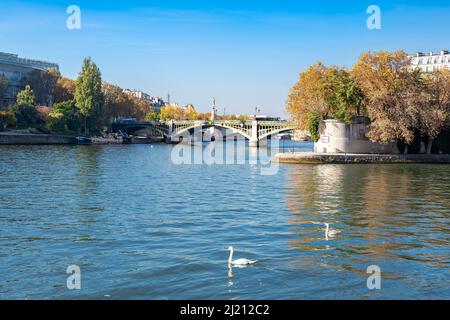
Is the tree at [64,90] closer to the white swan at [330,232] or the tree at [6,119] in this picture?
the tree at [6,119]

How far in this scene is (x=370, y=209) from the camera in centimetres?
2455

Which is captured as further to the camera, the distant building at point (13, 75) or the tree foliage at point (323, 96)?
the distant building at point (13, 75)

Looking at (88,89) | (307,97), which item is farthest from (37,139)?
(307,97)

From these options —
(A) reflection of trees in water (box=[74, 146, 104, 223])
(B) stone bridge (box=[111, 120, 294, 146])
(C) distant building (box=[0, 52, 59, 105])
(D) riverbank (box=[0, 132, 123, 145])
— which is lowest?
(A) reflection of trees in water (box=[74, 146, 104, 223])

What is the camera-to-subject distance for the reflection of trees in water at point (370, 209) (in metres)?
17.4

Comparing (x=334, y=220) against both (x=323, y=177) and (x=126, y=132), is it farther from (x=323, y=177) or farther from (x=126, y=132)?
(x=126, y=132)

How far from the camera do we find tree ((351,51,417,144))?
52.6 metres

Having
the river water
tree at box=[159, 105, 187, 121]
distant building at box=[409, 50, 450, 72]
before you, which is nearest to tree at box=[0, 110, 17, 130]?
the river water

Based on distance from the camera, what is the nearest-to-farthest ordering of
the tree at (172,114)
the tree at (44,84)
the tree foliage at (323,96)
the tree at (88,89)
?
the tree foliage at (323,96) → the tree at (88,89) → the tree at (44,84) → the tree at (172,114)

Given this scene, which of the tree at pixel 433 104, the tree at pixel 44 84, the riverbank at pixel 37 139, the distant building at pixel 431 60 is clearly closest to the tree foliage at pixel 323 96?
the tree at pixel 433 104

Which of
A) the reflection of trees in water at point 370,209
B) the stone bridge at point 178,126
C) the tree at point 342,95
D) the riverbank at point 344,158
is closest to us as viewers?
the reflection of trees in water at point 370,209

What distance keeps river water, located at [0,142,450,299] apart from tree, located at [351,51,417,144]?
740 inches

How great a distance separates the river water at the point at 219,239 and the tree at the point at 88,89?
60.4 m

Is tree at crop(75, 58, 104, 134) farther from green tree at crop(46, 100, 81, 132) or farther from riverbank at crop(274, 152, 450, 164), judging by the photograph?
riverbank at crop(274, 152, 450, 164)
